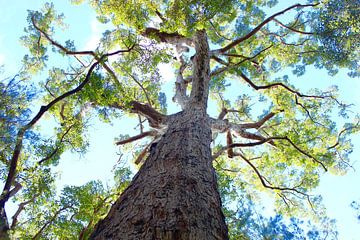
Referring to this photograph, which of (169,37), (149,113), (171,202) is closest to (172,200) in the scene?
(171,202)

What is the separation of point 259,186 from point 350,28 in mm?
5320

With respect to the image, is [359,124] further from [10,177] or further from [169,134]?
[10,177]

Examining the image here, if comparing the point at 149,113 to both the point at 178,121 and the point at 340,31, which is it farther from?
the point at 340,31

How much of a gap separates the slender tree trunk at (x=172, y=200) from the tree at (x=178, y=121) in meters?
0.01

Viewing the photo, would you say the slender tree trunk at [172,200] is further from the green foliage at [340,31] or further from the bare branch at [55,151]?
the green foliage at [340,31]

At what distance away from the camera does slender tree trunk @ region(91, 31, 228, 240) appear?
208cm

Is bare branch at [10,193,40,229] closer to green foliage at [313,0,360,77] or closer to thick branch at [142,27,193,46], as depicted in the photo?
thick branch at [142,27,193,46]

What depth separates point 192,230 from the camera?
6.75 feet

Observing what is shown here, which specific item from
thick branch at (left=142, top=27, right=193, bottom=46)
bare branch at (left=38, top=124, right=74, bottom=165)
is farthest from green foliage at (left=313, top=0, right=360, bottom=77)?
bare branch at (left=38, top=124, right=74, bottom=165)

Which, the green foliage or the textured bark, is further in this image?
the green foliage

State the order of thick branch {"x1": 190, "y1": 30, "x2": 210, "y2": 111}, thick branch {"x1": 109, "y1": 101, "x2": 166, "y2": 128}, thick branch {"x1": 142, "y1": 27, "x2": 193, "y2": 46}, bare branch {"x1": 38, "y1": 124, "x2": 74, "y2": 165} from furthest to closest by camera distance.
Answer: thick branch {"x1": 142, "y1": 27, "x2": 193, "y2": 46}
thick branch {"x1": 109, "y1": 101, "x2": 166, "y2": 128}
thick branch {"x1": 190, "y1": 30, "x2": 210, "y2": 111}
bare branch {"x1": 38, "y1": 124, "x2": 74, "y2": 165}

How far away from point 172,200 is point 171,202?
3cm

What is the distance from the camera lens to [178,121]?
5.18 meters

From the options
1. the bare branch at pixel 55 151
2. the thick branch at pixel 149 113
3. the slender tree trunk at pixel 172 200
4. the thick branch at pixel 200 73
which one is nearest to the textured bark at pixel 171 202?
the slender tree trunk at pixel 172 200
